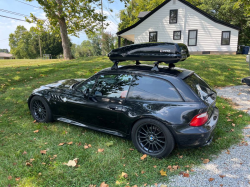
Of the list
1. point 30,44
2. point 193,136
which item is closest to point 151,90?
point 193,136

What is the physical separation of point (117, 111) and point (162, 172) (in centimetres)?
122

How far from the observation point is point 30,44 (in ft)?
233

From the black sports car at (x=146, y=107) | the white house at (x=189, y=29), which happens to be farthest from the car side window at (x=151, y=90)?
the white house at (x=189, y=29)

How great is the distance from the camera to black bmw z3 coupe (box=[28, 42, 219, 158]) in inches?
111

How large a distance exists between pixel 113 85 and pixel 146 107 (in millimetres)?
848

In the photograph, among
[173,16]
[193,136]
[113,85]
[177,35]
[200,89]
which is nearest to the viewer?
[193,136]

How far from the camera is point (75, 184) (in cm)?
258

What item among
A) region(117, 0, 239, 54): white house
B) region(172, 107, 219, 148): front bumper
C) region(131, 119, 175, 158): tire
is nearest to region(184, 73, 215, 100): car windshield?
region(172, 107, 219, 148): front bumper

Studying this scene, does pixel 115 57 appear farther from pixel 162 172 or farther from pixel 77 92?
pixel 162 172

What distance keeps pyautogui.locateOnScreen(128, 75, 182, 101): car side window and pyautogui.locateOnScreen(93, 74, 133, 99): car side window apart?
0.14 meters

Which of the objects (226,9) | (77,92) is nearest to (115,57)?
(77,92)

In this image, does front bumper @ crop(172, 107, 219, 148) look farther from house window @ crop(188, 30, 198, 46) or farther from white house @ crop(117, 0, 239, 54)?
house window @ crop(188, 30, 198, 46)

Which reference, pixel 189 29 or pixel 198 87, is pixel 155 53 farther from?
pixel 189 29

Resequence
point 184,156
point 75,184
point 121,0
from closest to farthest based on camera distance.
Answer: point 75,184 → point 184,156 → point 121,0
